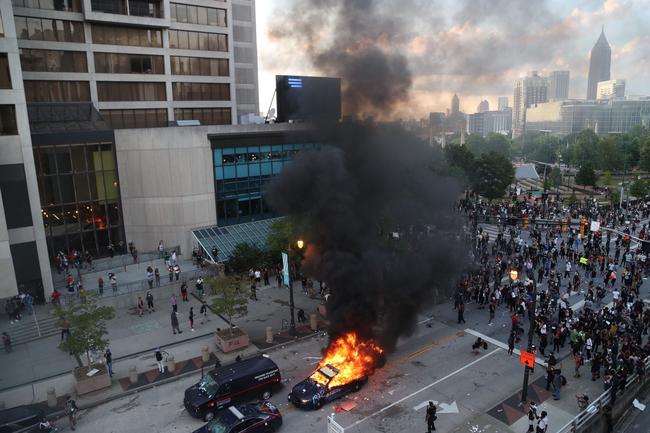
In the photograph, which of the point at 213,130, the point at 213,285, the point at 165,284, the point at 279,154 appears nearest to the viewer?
the point at 213,285

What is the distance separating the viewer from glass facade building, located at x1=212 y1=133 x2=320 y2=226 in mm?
34438

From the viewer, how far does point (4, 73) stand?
79.5ft

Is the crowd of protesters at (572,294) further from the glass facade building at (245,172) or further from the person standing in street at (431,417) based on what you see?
the glass facade building at (245,172)

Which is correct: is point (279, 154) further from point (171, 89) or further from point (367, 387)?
point (367, 387)

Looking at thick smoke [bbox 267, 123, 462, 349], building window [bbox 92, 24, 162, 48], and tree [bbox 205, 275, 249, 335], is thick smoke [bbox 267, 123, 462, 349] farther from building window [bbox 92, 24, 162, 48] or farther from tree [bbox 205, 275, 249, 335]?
building window [bbox 92, 24, 162, 48]

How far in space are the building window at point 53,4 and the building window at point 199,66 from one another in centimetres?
760

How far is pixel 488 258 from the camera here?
103ft

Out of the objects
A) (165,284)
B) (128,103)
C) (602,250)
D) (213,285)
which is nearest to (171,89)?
(128,103)

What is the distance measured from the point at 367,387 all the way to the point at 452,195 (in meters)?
15.3

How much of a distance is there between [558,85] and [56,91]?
191 meters

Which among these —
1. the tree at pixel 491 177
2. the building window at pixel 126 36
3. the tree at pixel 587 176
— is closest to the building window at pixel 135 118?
the building window at pixel 126 36

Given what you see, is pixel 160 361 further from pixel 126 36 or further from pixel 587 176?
pixel 587 176

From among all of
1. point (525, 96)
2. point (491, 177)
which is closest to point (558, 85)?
point (525, 96)

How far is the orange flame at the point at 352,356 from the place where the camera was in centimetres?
1678
